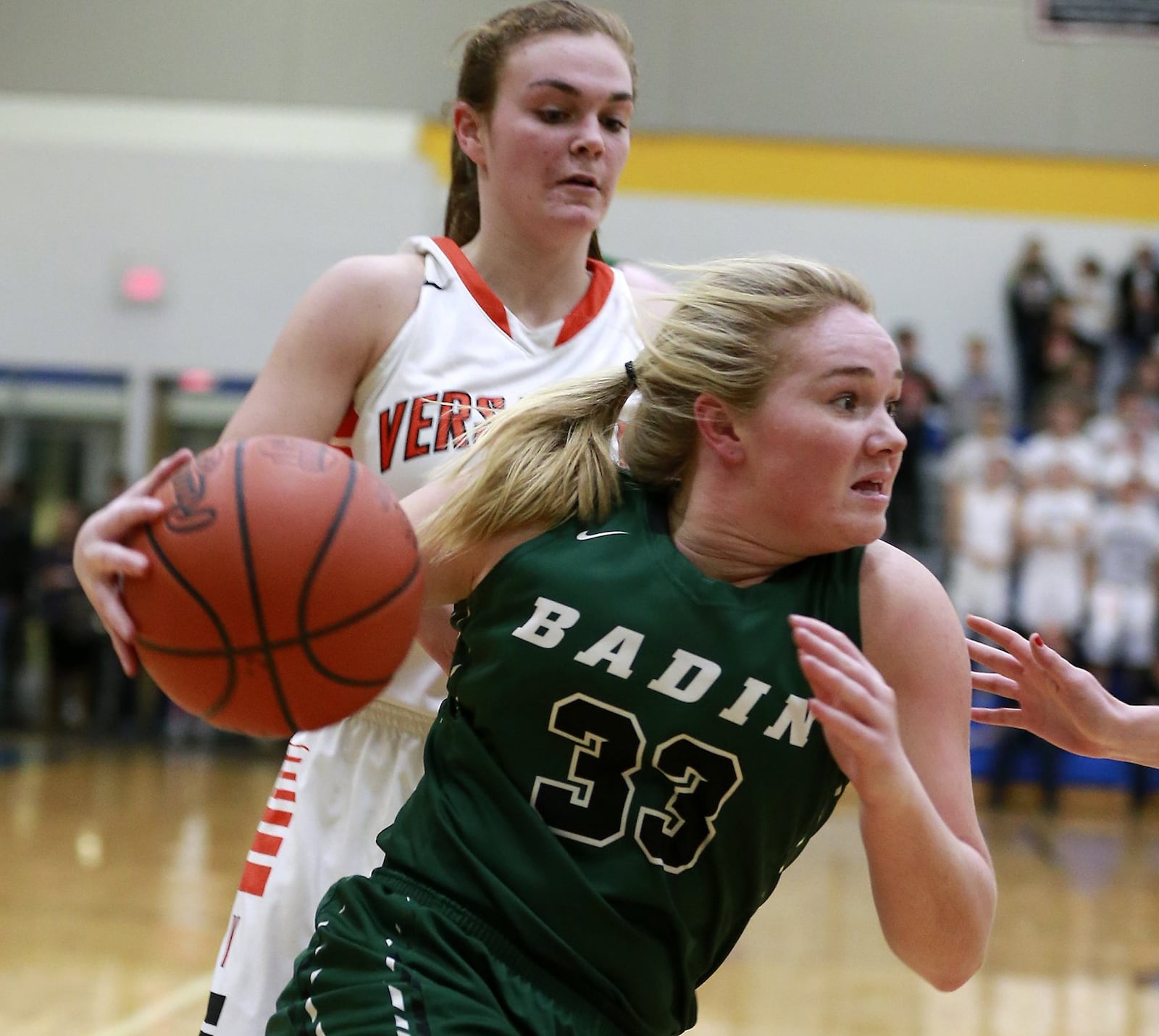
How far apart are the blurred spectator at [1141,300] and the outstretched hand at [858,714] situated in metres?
13.0

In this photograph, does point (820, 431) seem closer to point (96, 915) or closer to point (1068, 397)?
point (96, 915)

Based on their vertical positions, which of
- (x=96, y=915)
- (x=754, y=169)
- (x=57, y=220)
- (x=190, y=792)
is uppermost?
(x=754, y=169)

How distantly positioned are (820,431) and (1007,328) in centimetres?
1344

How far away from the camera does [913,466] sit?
41.9 ft

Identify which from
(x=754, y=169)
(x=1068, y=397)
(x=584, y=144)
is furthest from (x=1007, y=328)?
(x=584, y=144)

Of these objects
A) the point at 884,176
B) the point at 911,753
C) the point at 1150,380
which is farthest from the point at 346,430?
the point at 884,176

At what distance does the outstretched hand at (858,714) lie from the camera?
1904 millimetres

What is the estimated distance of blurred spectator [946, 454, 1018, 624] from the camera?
12.0m

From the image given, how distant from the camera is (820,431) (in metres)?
2.11

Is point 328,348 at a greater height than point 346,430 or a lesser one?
greater

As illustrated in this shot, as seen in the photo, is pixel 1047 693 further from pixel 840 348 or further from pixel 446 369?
pixel 446 369

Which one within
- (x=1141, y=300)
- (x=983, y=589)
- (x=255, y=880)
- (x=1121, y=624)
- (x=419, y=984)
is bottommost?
(x=1121, y=624)

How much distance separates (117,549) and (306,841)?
94 centimetres

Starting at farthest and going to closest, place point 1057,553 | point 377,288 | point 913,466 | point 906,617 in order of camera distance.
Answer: point 913,466 → point 1057,553 → point 377,288 → point 906,617
